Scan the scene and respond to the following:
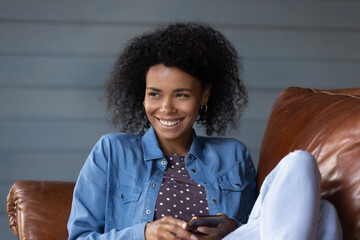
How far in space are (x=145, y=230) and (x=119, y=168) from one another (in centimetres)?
27

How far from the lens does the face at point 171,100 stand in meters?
1.65

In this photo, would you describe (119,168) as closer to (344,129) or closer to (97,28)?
(344,129)

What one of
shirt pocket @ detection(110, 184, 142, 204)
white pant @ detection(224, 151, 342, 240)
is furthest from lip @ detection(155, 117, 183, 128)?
white pant @ detection(224, 151, 342, 240)

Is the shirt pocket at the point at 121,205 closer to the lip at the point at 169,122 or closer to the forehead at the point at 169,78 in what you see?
the lip at the point at 169,122

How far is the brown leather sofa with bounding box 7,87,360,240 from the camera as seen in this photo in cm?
127

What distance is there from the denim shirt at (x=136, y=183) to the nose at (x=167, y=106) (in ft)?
0.43

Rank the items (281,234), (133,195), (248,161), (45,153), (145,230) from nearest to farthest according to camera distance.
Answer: (281,234) < (145,230) < (133,195) < (248,161) < (45,153)

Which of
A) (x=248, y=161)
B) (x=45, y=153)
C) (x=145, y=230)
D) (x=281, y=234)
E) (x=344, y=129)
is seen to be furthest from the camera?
(x=45, y=153)

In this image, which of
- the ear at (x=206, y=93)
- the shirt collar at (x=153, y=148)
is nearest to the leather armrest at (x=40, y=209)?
the shirt collar at (x=153, y=148)

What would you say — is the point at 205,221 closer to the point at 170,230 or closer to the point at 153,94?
the point at 170,230

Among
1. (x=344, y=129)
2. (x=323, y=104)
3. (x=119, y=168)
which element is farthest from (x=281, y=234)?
(x=119, y=168)

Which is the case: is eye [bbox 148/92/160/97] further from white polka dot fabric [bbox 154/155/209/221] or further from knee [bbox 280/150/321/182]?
knee [bbox 280/150/321/182]

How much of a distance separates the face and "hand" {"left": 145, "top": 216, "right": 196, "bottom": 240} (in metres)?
0.37

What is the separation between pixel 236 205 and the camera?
5.58ft
